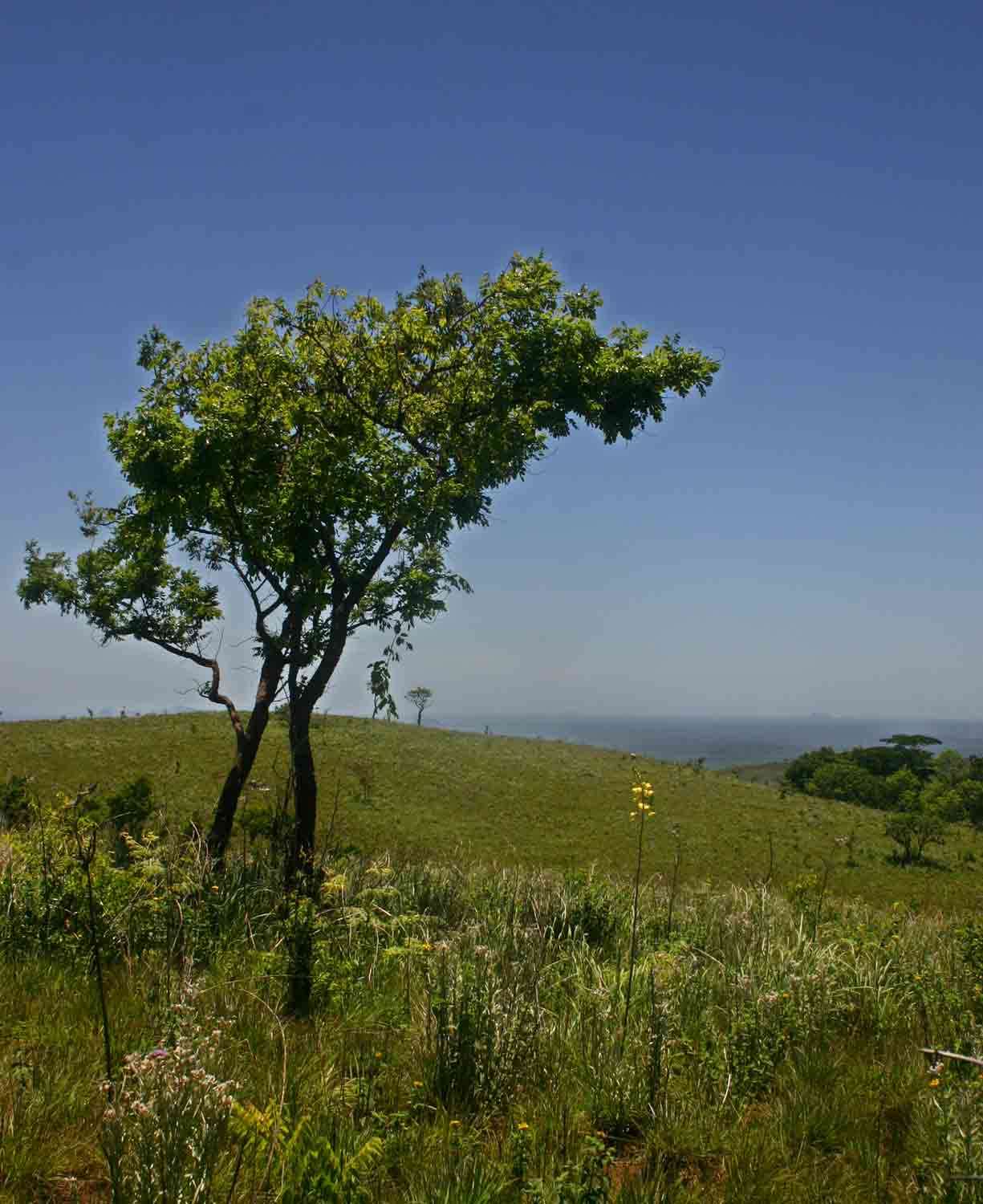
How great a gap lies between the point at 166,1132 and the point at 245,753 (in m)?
10.4

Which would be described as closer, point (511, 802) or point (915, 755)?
point (511, 802)

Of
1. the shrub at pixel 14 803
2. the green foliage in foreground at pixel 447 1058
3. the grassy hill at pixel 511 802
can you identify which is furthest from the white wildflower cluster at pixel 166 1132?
the grassy hill at pixel 511 802

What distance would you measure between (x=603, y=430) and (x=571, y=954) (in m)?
10.1

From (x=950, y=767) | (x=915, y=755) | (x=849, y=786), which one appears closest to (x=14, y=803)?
(x=849, y=786)

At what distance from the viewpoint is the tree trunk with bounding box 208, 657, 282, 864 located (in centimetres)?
1256

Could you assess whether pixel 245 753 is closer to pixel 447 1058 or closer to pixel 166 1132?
pixel 447 1058

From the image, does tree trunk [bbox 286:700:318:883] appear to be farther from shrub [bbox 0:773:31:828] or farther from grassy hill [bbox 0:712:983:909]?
grassy hill [bbox 0:712:983:909]

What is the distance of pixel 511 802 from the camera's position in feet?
137

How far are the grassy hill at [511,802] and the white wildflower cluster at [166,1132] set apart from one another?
81.0 ft

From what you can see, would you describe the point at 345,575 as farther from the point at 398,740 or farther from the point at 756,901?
the point at 398,740

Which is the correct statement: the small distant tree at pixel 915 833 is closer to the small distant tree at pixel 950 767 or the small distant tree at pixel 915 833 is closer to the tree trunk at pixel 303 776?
the tree trunk at pixel 303 776

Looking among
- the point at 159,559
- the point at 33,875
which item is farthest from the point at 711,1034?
the point at 159,559

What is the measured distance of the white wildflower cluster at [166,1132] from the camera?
2920mm

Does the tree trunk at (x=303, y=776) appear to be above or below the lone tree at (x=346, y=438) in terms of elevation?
below
